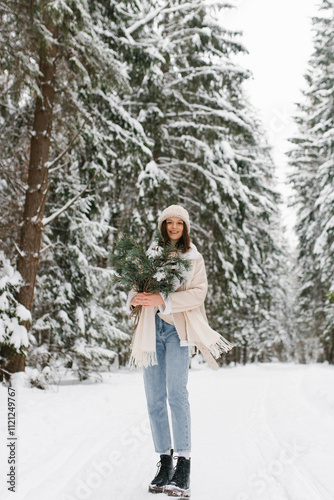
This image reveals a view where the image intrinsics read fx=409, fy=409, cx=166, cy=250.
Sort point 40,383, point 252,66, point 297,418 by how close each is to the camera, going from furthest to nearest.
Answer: point 252,66 < point 40,383 < point 297,418

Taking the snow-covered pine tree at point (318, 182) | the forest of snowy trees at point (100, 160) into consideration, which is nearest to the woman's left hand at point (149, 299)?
the forest of snowy trees at point (100, 160)

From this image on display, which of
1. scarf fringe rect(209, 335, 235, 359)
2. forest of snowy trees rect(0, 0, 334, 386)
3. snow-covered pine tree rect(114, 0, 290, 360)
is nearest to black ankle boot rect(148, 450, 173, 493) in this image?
scarf fringe rect(209, 335, 235, 359)

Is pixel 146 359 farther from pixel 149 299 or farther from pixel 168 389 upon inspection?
pixel 149 299

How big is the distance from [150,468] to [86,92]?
632 centimetres

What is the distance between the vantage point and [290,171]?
2069 centimetres

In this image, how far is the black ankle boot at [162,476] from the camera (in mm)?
2885

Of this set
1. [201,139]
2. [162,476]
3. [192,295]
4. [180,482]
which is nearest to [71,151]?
[201,139]

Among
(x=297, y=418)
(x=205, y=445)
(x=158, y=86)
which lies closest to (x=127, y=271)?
(x=205, y=445)

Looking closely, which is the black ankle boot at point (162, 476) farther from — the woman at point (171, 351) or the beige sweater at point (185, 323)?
the beige sweater at point (185, 323)

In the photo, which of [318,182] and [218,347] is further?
[318,182]

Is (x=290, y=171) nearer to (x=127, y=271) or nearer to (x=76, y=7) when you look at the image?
(x=76, y=7)

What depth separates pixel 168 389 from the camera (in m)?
3.02

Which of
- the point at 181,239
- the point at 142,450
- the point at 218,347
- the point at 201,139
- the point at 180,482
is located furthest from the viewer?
A: the point at 201,139

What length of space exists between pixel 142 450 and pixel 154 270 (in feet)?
6.55
